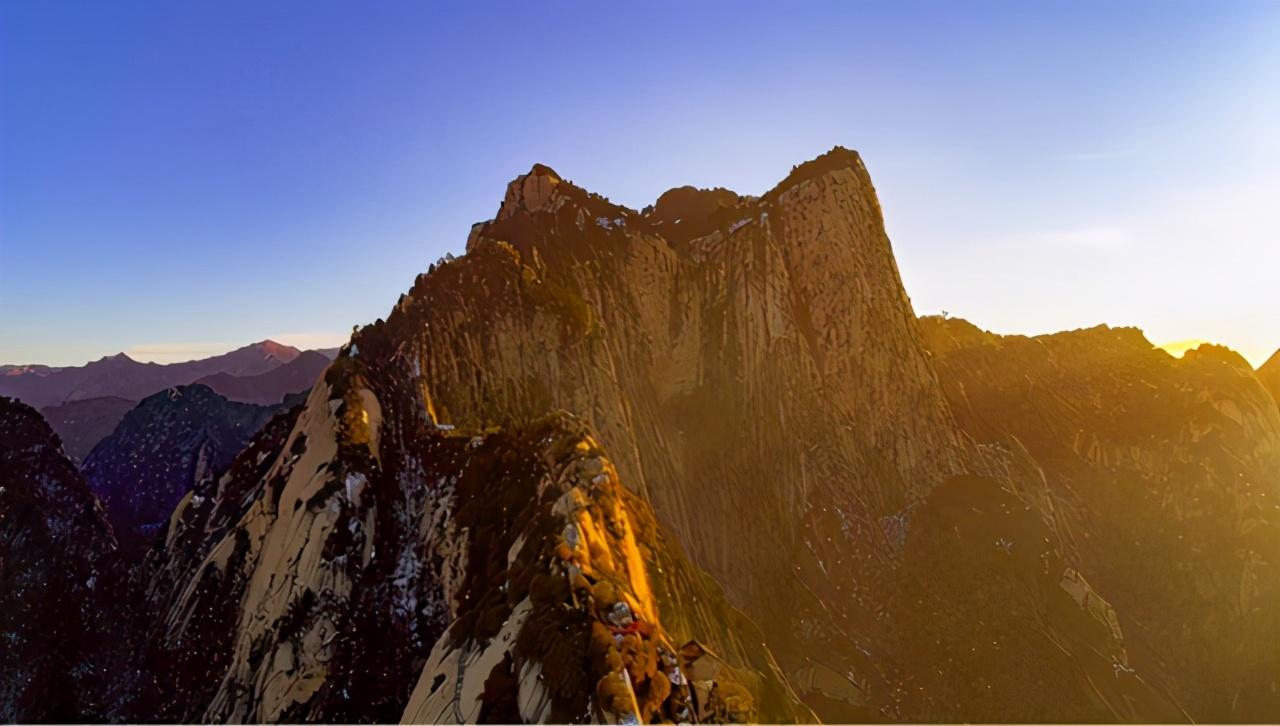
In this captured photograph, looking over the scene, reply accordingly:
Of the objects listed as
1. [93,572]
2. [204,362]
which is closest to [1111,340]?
[93,572]

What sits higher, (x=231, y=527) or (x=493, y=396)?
(x=493, y=396)

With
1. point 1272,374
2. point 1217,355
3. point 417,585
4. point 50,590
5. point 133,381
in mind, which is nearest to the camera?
point 417,585

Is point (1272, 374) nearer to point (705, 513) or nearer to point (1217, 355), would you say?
point (1217, 355)

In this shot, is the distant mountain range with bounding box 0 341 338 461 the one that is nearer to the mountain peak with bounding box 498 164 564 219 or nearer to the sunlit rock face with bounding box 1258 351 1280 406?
the mountain peak with bounding box 498 164 564 219

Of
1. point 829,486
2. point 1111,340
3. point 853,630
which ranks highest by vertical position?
point 1111,340

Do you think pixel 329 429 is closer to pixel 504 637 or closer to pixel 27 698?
pixel 504 637

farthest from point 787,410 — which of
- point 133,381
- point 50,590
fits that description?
point 133,381

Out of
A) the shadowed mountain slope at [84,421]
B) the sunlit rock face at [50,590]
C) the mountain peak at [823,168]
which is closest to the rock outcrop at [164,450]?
the shadowed mountain slope at [84,421]
